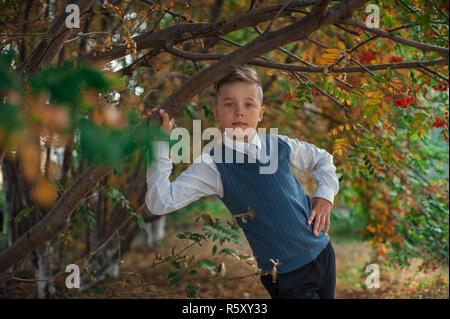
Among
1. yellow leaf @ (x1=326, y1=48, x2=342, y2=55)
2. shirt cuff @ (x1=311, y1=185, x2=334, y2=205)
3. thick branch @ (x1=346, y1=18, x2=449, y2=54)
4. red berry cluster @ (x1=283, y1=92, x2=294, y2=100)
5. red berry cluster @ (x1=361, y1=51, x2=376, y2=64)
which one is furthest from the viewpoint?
red berry cluster @ (x1=361, y1=51, x2=376, y2=64)

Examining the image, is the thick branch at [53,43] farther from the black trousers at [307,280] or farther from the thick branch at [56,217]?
the black trousers at [307,280]

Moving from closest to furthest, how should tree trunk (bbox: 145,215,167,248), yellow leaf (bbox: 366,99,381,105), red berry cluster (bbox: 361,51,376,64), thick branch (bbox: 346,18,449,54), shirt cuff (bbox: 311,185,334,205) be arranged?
1. thick branch (bbox: 346,18,449,54)
2. shirt cuff (bbox: 311,185,334,205)
3. yellow leaf (bbox: 366,99,381,105)
4. red berry cluster (bbox: 361,51,376,64)
5. tree trunk (bbox: 145,215,167,248)

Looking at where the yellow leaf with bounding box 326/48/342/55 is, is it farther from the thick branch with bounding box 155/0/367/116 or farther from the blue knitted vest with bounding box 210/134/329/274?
the blue knitted vest with bounding box 210/134/329/274

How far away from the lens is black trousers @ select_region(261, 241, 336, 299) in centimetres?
162

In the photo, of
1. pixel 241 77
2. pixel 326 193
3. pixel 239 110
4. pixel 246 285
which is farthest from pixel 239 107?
pixel 246 285

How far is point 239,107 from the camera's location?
1.76m

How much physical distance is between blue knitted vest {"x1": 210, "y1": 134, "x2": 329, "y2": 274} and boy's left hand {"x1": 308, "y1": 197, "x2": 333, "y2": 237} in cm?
3

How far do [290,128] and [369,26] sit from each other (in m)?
2.79

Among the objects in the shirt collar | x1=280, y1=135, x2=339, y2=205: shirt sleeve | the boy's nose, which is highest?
the boy's nose

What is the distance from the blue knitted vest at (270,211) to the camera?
1637 millimetres

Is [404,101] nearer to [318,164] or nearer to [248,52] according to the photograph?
[318,164]

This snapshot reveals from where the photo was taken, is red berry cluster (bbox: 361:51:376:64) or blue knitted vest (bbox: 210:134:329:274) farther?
red berry cluster (bbox: 361:51:376:64)

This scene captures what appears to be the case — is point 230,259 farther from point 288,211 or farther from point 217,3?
point 288,211

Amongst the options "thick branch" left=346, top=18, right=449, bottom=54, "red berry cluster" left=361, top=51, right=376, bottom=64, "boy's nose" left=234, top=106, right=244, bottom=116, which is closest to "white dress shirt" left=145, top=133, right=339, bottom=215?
"boy's nose" left=234, top=106, right=244, bottom=116
